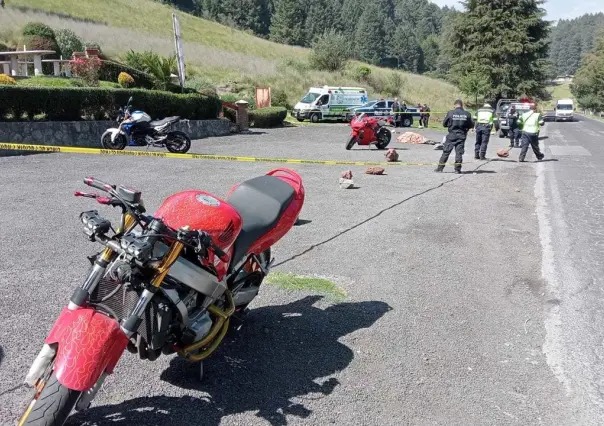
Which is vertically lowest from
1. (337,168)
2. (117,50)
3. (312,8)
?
(337,168)

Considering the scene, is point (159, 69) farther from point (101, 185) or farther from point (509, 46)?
point (509, 46)

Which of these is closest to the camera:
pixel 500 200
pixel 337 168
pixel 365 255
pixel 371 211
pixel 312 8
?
pixel 365 255

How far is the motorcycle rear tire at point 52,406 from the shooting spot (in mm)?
2662

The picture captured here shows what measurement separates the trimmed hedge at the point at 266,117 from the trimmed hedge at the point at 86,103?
4.69 metres

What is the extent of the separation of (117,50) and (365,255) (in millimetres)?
34692

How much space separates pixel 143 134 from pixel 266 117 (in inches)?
451

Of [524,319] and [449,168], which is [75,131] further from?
[524,319]

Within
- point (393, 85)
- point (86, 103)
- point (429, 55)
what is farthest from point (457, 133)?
point (429, 55)

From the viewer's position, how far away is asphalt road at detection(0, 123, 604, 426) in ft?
11.1

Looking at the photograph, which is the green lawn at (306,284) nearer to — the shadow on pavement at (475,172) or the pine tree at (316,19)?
the shadow on pavement at (475,172)

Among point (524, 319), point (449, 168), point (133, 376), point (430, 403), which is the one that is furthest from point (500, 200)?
point (133, 376)

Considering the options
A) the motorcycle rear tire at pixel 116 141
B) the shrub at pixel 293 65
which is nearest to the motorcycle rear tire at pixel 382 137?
the motorcycle rear tire at pixel 116 141

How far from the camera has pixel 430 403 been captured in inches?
136

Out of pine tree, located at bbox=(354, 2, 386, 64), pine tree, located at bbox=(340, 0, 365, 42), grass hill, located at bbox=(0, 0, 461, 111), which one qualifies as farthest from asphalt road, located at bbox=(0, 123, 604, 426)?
pine tree, located at bbox=(340, 0, 365, 42)
